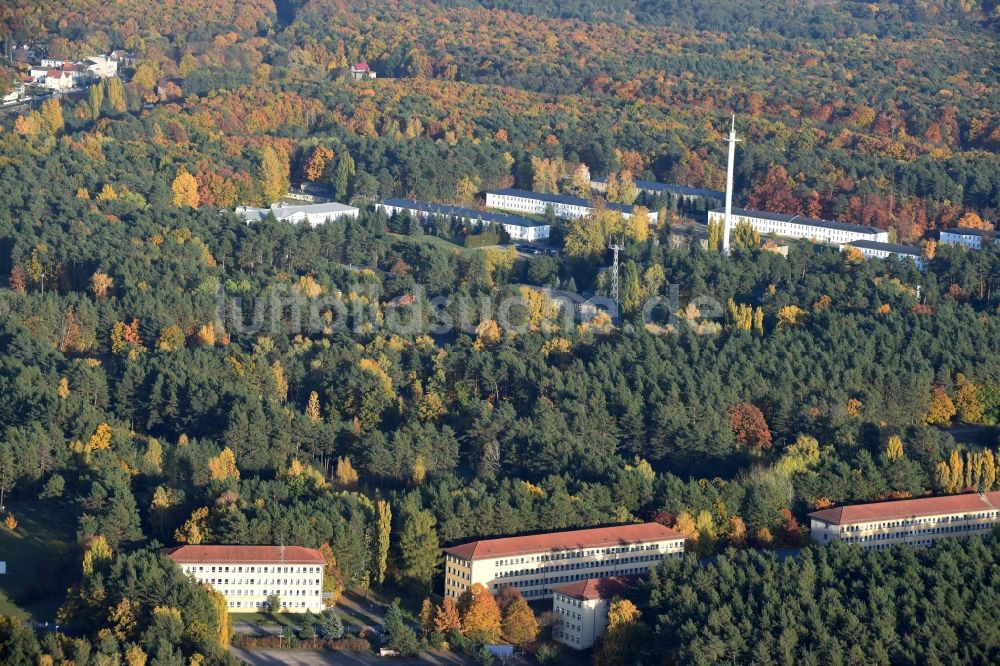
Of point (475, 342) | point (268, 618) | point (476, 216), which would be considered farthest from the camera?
point (476, 216)

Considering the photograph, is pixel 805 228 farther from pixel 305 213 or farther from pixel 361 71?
pixel 361 71

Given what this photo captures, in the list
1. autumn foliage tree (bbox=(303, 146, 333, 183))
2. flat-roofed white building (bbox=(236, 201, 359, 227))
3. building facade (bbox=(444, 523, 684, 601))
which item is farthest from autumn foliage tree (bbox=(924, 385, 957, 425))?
autumn foliage tree (bbox=(303, 146, 333, 183))

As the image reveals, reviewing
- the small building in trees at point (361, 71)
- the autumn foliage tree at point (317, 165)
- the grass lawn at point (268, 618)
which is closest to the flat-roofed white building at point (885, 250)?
the autumn foliage tree at point (317, 165)

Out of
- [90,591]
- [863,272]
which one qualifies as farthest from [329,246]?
[90,591]

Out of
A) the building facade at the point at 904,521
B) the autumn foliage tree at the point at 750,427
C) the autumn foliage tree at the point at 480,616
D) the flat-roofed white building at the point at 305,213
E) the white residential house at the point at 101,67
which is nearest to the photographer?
the autumn foliage tree at the point at 480,616

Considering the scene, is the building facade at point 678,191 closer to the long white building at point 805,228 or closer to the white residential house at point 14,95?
the long white building at point 805,228

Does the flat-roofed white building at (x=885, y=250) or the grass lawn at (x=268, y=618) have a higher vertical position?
the grass lawn at (x=268, y=618)

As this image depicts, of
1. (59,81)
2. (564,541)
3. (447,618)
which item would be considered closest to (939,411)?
(564,541)
